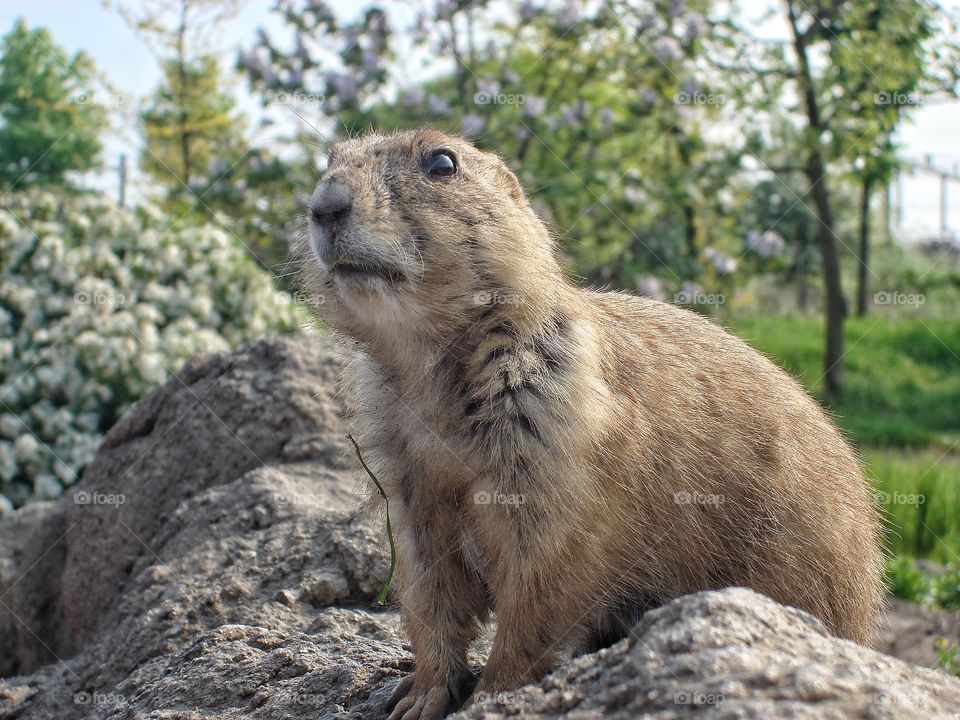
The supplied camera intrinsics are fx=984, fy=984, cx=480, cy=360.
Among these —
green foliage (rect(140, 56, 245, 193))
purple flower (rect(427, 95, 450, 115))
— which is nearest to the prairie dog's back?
purple flower (rect(427, 95, 450, 115))

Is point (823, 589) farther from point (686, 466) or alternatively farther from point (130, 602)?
point (130, 602)

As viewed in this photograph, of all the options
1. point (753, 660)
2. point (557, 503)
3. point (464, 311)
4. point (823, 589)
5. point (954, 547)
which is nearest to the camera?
point (753, 660)

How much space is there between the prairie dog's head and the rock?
1.04m

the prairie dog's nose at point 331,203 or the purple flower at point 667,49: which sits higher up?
the purple flower at point 667,49

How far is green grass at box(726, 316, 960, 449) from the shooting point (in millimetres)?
10141

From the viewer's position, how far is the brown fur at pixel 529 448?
2764 millimetres

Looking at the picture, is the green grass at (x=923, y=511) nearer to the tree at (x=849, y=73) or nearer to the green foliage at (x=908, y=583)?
the green foliage at (x=908, y=583)

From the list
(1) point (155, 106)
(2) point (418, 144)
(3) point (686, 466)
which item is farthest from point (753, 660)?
(1) point (155, 106)

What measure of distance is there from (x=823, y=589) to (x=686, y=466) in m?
0.65

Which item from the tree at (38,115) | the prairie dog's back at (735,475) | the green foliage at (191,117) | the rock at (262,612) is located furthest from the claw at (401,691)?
the green foliage at (191,117)

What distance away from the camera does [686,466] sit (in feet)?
10.0

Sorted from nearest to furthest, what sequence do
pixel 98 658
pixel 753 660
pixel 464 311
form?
pixel 753 660
pixel 464 311
pixel 98 658

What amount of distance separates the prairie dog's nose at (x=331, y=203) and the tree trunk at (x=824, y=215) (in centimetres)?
778

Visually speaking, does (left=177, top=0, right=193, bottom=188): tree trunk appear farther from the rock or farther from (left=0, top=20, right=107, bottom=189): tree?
the rock
